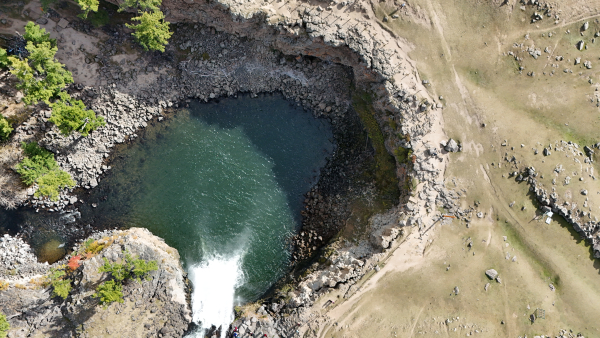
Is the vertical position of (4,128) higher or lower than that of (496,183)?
lower

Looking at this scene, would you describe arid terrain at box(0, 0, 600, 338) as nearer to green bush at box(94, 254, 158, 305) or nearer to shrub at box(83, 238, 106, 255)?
green bush at box(94, 254, 158, 305)

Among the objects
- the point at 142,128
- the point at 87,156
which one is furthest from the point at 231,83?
the point at 87,156

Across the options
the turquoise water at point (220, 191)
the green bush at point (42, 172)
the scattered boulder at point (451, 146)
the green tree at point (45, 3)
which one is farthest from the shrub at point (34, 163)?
the scattered boulder at point (451, 146)

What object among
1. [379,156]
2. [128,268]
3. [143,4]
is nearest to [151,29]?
[143,4]

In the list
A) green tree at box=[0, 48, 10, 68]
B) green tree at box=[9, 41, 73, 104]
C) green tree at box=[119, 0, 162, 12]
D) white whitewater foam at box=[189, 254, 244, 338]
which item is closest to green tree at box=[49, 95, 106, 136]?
green tree at box=[9, 41, 73, 104]

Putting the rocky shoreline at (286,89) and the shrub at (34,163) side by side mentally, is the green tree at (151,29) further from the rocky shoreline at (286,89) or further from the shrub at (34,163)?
the shrub at (34,163)

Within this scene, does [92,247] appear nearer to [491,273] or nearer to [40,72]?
[40,72]

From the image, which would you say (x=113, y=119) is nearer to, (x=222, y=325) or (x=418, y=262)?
(x=222, y=325)
